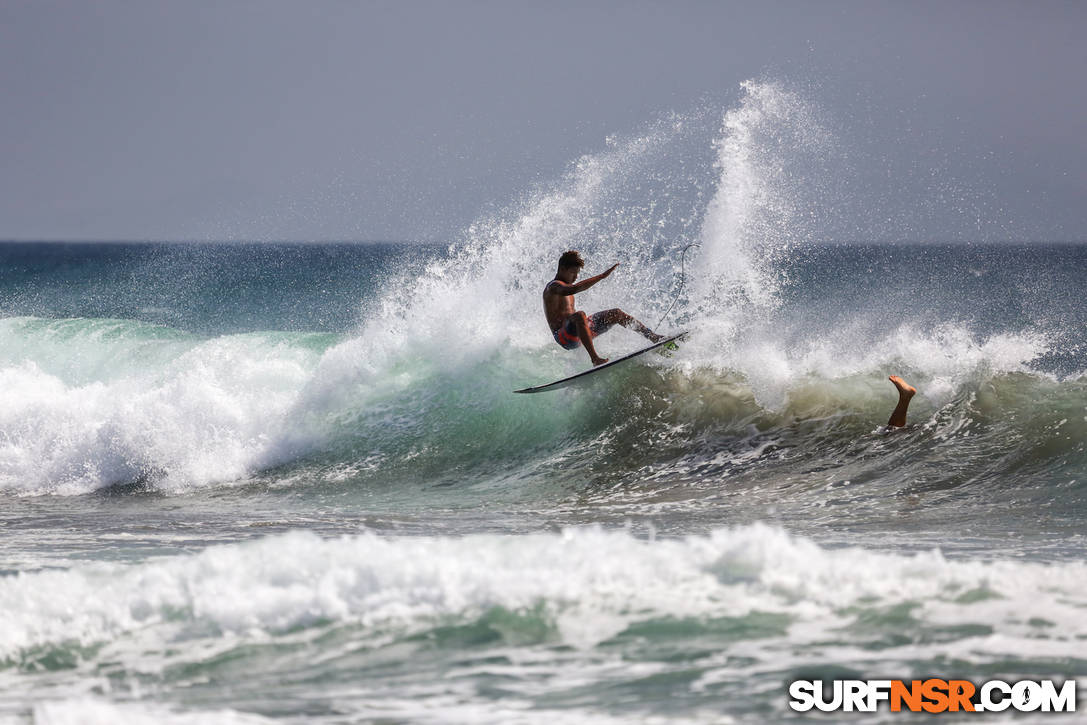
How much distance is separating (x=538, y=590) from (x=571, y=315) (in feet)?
19.6

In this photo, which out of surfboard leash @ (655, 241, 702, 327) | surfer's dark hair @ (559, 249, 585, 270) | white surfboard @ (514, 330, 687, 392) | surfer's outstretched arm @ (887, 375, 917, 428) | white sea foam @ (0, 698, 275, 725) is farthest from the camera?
surfboard leash @ (655, 241, 702, 327)

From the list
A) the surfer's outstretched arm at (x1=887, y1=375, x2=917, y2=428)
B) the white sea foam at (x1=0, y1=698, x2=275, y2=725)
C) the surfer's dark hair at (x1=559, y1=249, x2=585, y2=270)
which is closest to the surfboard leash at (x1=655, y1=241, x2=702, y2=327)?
the surfer's dark hair at (x1=559, y1=249, x2=585, y2=270)

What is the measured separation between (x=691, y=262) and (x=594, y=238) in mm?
1907

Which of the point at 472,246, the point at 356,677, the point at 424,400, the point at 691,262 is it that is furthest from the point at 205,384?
the point at 356,677

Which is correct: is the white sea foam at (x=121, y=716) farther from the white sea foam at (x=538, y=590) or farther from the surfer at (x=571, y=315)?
the surfer at (x=571, y=315)

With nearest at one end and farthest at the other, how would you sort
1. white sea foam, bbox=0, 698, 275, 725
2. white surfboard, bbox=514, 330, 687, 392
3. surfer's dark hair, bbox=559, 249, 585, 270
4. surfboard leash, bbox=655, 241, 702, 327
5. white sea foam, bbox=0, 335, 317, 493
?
white sea foam, bbox=0, 698, 275, 725 → surfer's dark hair, bbox=559, 249, 585, 270 → white surfboard, bbox=514, 330, 687, 392 → surfboard leash, bbox=655, 241, 702, 327 → white sea foam, bbox=0, 335, 317, 493

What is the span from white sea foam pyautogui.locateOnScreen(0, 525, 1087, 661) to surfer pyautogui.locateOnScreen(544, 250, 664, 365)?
5419 mm

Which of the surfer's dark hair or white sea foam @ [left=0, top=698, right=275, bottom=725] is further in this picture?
the surfer's dark hair

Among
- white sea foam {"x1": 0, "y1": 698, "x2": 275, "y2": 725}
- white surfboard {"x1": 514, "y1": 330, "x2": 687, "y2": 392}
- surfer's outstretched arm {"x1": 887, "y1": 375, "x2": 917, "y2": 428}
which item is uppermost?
white surfboard {"x1": 514, "y1": 330, "x2": 687, "y2": 392}

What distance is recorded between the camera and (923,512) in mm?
8398

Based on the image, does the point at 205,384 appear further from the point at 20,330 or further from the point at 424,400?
the point at 20,330

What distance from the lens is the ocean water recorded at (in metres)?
4.65

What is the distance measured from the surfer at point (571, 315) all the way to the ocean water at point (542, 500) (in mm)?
1181

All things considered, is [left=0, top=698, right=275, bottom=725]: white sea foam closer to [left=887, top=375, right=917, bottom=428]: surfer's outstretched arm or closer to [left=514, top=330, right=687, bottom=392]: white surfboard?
[left=514, top=330, right=687, bottom=392]: white surfboard
